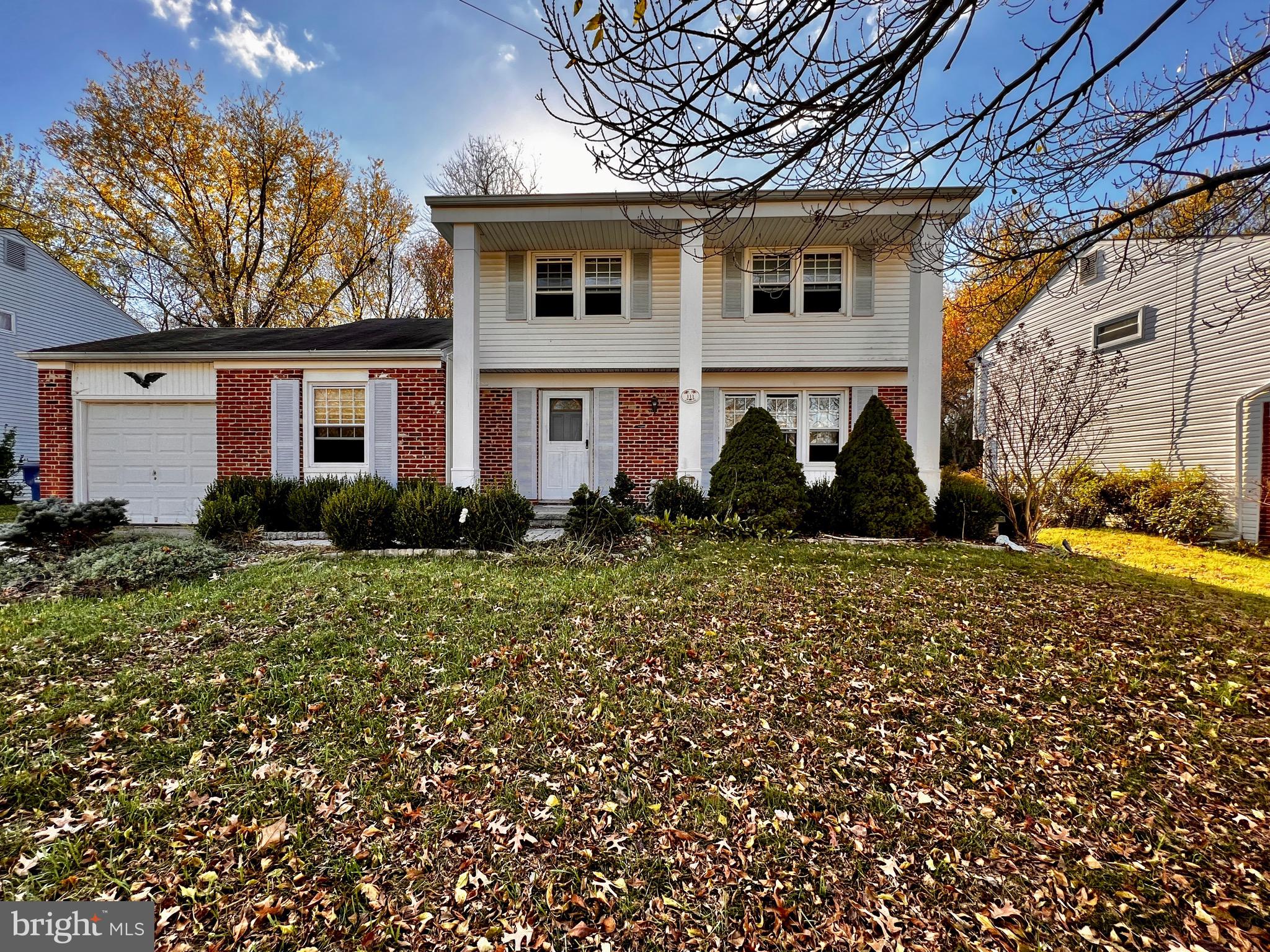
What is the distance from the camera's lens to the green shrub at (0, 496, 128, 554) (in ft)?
19.3

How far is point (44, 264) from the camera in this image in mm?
14102

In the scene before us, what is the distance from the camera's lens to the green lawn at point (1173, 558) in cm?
633

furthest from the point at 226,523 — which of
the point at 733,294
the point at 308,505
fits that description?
the point at 733,294

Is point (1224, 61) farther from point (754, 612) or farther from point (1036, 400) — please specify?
point (1036, 400)

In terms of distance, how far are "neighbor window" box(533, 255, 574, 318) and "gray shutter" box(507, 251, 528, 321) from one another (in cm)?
24

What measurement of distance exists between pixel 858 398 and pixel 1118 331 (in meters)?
6.60

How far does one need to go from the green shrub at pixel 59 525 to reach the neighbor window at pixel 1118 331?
17.5 metres

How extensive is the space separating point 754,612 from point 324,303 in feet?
67.0

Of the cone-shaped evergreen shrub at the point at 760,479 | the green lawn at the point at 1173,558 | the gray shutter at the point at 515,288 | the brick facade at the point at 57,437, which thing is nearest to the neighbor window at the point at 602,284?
the gray shutter at the point at 515,288

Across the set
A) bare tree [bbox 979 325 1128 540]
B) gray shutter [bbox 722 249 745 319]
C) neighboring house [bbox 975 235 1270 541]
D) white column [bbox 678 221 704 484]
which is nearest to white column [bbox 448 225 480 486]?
white column [bbox 678 221 704 484]

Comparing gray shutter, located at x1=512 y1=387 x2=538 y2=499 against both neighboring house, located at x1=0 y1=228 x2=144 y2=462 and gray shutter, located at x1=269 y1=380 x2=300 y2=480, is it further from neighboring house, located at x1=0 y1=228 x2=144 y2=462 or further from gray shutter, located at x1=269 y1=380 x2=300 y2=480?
neighboring house, located at x1=0 y1=228 x2=144 y2=462

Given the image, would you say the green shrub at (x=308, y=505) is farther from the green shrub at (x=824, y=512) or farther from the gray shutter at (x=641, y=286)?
the green shrub at (x=824, y=512)

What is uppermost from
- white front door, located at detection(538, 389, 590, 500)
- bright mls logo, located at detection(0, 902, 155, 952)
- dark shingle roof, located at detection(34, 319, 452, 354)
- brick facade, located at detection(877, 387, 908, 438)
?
dark shingle roof, located at detection(34, 319, 452, 354)

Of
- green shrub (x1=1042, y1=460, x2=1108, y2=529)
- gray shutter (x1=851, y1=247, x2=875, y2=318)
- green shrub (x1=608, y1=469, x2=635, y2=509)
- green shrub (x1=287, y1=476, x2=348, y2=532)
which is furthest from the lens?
green shrub (x1=1042, y1=460, x2=1108, y2=529)
